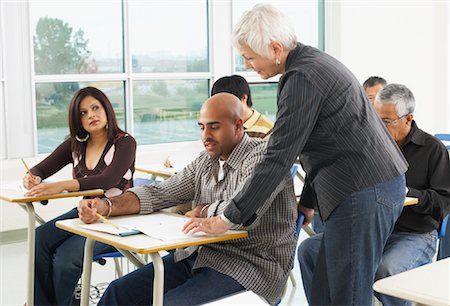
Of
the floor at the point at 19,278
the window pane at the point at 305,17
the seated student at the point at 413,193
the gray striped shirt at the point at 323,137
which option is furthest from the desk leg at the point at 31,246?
the window pane at the point at 305,17

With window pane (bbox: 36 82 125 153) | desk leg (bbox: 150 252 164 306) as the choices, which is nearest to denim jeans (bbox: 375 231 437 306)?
desk leg (bbox: 150 252 164 306)

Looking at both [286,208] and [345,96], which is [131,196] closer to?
[286,208]

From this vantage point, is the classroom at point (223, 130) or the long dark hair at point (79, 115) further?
the long dark hair at point (79, 115)

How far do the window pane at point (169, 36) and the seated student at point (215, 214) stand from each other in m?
3.68

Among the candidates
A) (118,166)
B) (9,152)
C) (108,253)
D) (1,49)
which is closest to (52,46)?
(1,49)

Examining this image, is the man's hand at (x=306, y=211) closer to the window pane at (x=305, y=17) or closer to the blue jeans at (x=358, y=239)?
the blue jeans at (x=358, y=239)

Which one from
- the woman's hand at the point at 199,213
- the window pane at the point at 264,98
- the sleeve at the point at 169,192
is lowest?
the woman's hand at the point at 199,213

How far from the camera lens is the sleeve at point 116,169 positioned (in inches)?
133

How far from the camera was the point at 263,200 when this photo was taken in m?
2.21

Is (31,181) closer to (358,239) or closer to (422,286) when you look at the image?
(358,239)

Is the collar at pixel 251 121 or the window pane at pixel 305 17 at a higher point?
the window pane at pixel 305 17

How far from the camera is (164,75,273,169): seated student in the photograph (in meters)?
3.83

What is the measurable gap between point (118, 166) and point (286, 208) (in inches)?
47.7

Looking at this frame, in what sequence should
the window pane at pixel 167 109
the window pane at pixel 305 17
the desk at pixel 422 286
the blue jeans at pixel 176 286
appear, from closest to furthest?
the desk at pixel 422 286, the blue jeans at pixel 176 286, the window pane at pixel 167 109, the window pane at pixel 305 17
